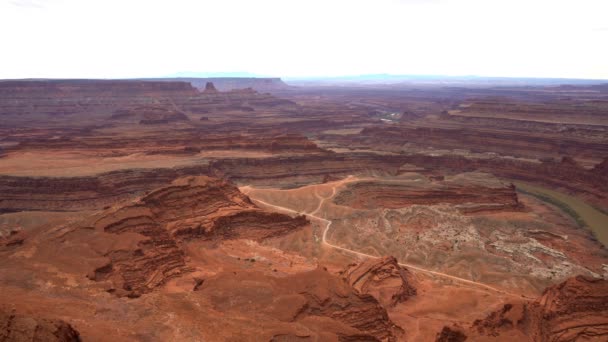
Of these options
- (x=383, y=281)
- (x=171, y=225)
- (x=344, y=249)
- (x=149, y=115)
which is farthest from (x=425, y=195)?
(x=149, y=115)

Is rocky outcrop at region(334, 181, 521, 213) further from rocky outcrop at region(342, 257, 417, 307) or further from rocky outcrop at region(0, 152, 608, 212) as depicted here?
rocky outcrop at region(342, 257, 417, 307)

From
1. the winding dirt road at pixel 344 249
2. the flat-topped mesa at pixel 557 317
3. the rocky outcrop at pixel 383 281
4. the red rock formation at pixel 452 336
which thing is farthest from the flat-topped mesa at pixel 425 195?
the red rock formation at pixel 452 336

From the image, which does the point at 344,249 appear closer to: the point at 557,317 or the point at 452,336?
the point at 452,336

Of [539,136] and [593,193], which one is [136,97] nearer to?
[539,136]

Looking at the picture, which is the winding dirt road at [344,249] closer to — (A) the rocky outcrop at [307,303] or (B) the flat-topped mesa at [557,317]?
(B) the flat-topped mesa at [557,317]

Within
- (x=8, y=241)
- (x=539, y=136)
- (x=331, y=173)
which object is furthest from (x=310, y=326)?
(x=539, y=136)

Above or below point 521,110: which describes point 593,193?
below
